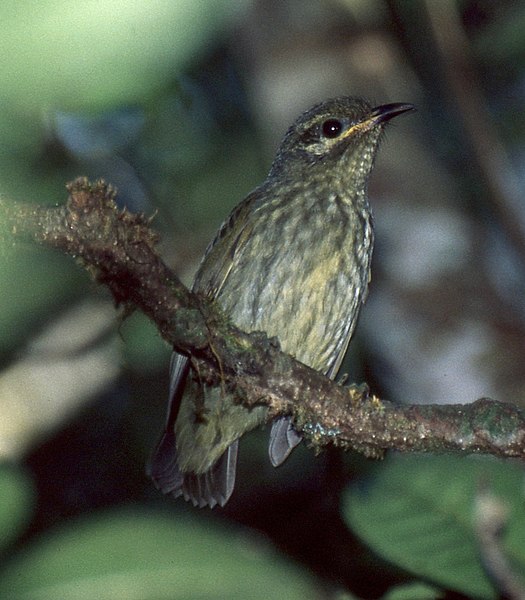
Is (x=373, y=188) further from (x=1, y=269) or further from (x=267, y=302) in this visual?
(x=1, y=269)

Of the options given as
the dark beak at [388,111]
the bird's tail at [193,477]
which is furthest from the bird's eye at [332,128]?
the bird's tail at [193,477]

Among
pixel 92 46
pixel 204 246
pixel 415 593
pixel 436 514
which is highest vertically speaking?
pixel 92 46

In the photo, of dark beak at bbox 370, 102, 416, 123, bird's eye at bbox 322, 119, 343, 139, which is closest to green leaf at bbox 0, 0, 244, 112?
dark beak at bbox 370, 102, 416, 123

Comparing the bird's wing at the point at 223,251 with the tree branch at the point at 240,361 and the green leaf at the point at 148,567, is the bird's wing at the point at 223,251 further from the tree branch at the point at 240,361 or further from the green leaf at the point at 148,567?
the green leaf at the point at 148,567

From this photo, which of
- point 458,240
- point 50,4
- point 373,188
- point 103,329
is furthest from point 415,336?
point 50,4

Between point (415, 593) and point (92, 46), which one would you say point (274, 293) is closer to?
point (415, 593)

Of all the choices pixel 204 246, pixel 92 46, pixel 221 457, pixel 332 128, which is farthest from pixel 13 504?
pixel 204 246
